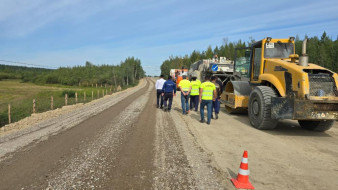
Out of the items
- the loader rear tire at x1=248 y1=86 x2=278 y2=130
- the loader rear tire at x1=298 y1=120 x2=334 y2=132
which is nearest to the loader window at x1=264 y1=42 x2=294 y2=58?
the loader rear tire at x1=248 y1=86 x2=278 y2=130

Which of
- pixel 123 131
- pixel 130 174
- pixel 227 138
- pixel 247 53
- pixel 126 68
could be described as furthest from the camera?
pixel 126 68

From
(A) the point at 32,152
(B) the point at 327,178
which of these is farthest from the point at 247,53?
(A) the point at 32,152

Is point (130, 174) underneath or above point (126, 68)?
underneath

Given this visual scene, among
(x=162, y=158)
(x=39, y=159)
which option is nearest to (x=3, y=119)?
(x=39, y=159)

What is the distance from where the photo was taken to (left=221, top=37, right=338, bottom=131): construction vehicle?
5848 mm

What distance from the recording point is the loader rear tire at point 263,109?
6.70m

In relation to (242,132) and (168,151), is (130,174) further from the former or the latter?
(242,132)

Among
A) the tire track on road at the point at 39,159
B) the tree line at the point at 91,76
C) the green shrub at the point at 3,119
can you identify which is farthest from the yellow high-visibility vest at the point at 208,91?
the tree line at the point at 91,76

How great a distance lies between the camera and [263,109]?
22.0 ft

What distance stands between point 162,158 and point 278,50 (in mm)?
6218

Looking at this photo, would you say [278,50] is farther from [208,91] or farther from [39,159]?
[39,159]

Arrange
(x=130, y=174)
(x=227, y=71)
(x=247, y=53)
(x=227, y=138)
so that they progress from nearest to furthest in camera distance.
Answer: (x=130, y=174) < (x=227, y=138) < (x=247, y=53) < (x=227, y=71)

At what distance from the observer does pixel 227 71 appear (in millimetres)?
15758

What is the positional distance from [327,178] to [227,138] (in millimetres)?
2632
